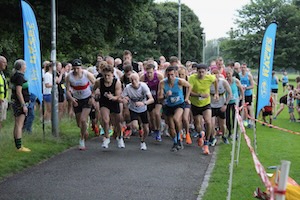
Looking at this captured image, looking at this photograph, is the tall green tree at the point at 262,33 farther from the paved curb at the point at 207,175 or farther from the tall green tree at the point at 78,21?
the paved curb at the point at 207,175

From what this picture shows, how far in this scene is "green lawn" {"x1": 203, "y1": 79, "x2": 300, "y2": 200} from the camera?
744cm

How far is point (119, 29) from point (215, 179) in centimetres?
1929

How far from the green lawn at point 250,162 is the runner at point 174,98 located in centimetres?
112

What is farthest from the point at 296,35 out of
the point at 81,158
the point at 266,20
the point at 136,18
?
the point at 81,158

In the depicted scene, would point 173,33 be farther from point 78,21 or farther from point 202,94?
point 202,94

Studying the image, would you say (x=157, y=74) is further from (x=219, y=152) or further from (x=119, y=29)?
(x=119, y=29)

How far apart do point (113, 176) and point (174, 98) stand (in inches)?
125

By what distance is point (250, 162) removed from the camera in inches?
389

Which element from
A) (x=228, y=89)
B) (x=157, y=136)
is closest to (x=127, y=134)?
(x=157, y=136)

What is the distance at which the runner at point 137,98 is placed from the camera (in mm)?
10815

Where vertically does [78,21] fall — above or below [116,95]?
above

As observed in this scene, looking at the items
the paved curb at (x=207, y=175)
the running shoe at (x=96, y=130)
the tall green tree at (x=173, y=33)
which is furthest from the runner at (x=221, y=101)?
the tall green tree at (x=173, y=33)

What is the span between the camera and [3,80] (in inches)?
385

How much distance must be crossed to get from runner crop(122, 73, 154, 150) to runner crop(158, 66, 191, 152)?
1.12 feet
